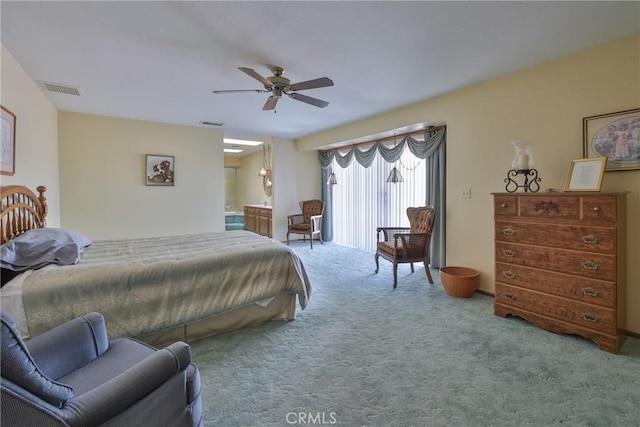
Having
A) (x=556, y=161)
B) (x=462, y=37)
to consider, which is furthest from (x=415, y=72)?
(x=556, y=161)

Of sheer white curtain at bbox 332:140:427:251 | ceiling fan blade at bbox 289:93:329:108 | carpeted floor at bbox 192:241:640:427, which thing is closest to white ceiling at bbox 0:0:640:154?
ceiling fan blade at bbox 289:93:329:108

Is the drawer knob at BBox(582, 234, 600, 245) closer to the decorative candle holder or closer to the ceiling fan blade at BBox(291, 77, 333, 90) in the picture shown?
the decorative candle holder

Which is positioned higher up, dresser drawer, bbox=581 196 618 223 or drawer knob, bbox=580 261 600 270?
dresser drawer, bbox=581 196 618 223

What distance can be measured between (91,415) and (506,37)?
348cm

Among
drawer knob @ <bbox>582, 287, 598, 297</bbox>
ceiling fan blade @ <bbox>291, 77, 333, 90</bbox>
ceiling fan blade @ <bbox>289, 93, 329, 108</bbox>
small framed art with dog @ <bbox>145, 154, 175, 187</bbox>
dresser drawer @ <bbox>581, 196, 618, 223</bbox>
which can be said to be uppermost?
ceiling fan blade @ <bbox>289, 93, 329, 108</bbox>

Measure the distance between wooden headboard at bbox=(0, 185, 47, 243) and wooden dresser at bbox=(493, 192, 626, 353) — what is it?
171 inches

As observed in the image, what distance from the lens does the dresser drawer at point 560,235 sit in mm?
2305

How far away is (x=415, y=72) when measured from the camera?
318 centimetres

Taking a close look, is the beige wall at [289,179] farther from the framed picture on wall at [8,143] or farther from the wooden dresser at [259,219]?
the framed picture on wall at [8,143]

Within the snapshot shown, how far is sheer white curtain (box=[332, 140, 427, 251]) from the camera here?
502 cm

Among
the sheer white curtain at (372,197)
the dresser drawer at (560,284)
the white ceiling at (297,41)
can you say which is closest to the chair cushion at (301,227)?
the sheer white curtain at (372,197)

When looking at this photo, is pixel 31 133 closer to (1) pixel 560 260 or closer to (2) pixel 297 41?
(2) pixel 297 41

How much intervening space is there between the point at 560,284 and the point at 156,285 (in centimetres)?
330

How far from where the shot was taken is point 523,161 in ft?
9.52
